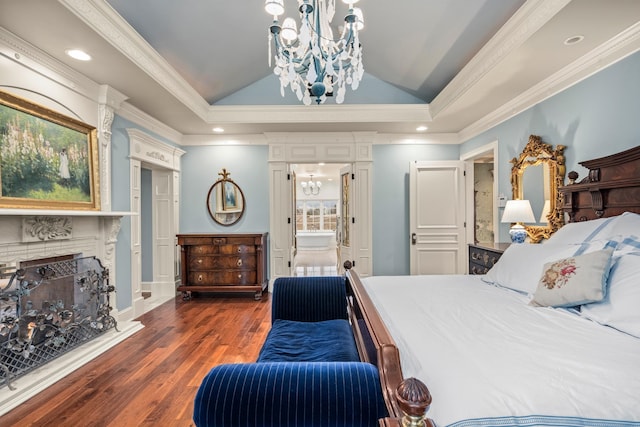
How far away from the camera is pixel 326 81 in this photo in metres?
2.47

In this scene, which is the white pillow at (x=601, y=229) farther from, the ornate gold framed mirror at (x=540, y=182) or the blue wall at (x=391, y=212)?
the blue wall at (x=391, y=212)

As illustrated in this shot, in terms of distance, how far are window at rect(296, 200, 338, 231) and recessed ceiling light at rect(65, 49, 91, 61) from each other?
9.28 meters

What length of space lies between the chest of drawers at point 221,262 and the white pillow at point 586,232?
11.2 ft

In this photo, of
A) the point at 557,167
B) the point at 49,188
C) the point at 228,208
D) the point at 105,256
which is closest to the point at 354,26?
the point at 557,167

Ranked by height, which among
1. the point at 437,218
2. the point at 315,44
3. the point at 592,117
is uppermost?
the point at 315,44

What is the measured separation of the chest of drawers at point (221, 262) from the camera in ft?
14.7

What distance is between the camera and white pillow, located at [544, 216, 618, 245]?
178 centimetres

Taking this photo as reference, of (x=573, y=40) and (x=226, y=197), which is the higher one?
(x=573, y=40)

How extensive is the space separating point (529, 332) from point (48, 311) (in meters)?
3.10

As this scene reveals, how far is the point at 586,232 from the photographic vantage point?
1.90 metres

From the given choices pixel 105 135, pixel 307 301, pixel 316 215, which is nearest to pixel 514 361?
pixel 307 301

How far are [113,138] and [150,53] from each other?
105cm

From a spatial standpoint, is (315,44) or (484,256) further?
(484,256)

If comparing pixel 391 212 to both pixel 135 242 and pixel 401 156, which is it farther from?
pixel 135 242
